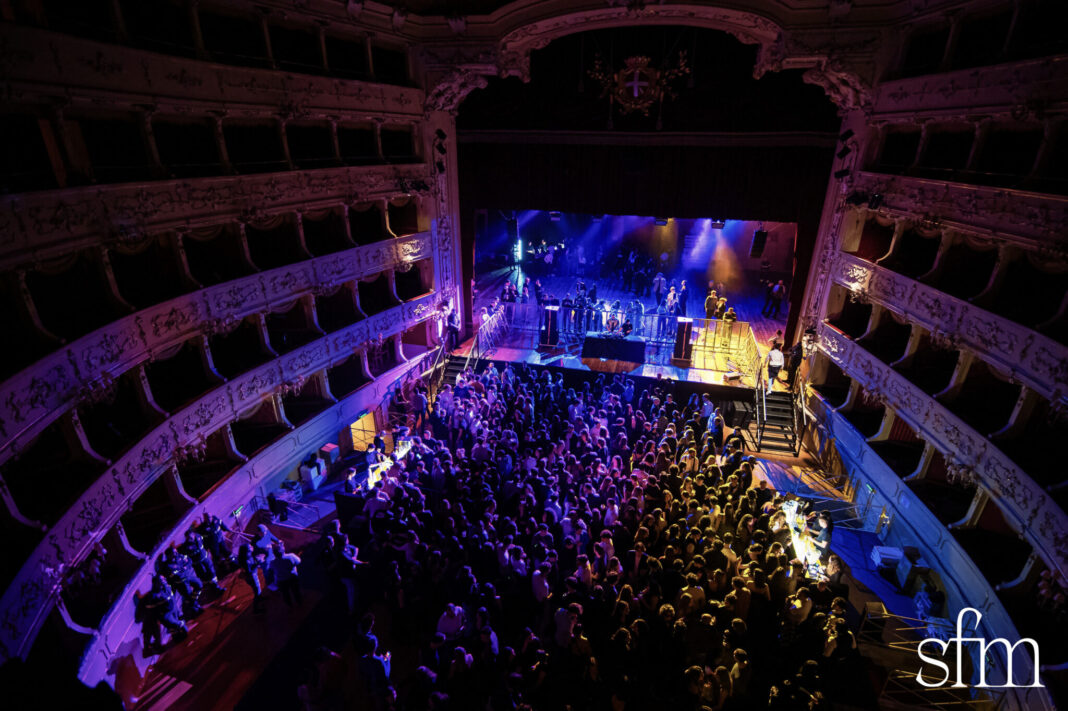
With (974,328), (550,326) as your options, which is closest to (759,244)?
(550,326)

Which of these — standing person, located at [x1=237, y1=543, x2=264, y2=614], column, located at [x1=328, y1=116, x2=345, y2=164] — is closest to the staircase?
standing person, located at [x1=237, y1=543, x2=264, y2=614]

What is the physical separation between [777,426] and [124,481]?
A: 1441 cm

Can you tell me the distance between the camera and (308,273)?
12695 millimetres

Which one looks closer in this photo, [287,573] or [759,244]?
[287,573]

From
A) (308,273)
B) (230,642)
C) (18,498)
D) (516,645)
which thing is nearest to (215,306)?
(308,273)

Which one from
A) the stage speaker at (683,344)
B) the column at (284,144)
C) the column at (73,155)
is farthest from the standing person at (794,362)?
the column at (73,155)

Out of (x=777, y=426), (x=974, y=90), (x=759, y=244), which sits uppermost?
(x=974, y=90)

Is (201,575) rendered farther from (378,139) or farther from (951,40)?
(951,40)

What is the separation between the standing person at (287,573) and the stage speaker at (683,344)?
11676 millimetres

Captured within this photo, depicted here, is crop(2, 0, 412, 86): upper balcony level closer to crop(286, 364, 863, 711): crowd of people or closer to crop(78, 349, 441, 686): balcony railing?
crop(78, 349, 441, 686): balcony railing

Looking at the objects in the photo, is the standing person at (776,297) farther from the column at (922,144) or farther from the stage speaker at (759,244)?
the column at (922,144)

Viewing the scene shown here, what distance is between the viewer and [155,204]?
8977 mm

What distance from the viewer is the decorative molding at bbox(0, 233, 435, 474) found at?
6.50 metres

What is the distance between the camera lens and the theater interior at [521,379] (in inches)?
292
